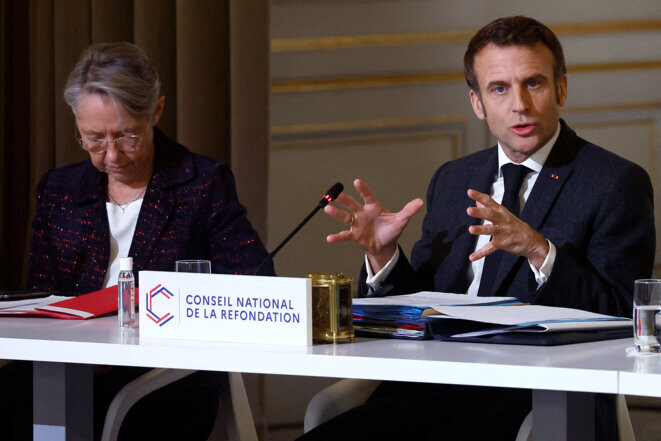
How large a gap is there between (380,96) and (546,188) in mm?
1565

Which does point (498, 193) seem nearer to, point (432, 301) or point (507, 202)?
point (507, 202)

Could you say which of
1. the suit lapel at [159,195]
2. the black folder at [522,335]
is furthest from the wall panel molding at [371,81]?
the black folder at [522,335]

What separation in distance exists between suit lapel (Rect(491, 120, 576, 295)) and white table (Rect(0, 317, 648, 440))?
1.76 feet

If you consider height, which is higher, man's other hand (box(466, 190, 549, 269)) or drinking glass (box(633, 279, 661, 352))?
man's other hand (box(466, 190, 549, 269))

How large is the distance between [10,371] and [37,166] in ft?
5.26

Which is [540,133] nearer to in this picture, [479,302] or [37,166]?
[479,302]

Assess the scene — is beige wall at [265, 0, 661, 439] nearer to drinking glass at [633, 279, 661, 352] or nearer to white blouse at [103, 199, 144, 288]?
white blouse at [103, 199, 144, 288]

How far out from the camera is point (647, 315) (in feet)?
3.75

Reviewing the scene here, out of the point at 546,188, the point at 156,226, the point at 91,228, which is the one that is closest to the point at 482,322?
the point at 546,188

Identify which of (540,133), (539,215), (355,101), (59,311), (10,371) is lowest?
(10,371)

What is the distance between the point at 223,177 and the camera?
84.1 inches

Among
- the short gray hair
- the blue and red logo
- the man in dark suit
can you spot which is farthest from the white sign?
the short gray hair

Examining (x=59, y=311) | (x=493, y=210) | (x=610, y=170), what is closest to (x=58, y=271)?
(x=59, y=311)

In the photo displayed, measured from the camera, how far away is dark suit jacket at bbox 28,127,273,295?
2.03 meters
